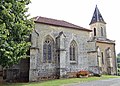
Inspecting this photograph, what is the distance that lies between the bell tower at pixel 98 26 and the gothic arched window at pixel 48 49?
23053 mm

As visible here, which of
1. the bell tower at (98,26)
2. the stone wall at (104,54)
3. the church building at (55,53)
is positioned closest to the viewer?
the church building at (55,53)

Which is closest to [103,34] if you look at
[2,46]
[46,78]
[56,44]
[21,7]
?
[56,44]

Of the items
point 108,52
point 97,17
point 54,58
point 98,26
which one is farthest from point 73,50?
point 97,17

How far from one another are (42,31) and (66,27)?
14.8 ft

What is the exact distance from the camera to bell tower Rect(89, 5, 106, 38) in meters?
47.1

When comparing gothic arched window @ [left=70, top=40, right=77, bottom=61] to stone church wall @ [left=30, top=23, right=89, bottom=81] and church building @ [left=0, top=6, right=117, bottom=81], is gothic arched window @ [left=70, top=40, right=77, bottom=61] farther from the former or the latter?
stone church wall @ [left=30, top=23, right=89, bottom=81]

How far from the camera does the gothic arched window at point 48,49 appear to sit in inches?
1009

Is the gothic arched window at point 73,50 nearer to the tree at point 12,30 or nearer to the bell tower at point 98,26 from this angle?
the tree at point 12,30

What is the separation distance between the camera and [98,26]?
47.4m

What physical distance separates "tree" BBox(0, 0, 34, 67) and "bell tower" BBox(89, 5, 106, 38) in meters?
31.2

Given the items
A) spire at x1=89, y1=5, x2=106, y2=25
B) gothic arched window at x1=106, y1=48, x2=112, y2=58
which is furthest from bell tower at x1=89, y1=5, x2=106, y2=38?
gothic arched window at x1=106, y1=48, x2=112, y2=58

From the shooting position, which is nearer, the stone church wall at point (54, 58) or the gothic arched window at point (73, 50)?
the stone church wall at point (54, 58)

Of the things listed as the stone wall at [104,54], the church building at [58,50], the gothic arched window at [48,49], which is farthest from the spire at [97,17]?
the gothic arched window at [48,49]

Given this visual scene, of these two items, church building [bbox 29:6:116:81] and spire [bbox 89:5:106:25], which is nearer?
church building [bbox 29:6:116:81]
